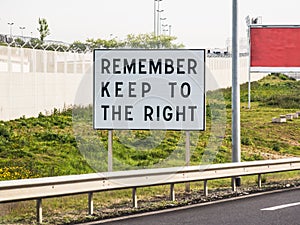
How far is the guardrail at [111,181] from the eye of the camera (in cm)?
1253

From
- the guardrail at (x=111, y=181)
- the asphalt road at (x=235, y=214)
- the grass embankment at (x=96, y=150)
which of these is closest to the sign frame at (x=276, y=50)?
the grass embankment at (x=96, y=150)

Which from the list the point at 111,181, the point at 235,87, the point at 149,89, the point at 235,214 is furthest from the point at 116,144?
the point at 235,214

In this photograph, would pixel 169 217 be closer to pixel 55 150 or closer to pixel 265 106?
pixel 55 150

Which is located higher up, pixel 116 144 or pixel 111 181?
pixel 116 144

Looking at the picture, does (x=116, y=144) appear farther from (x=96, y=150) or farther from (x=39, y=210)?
(x=39, y=210)

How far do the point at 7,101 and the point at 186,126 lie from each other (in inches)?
602

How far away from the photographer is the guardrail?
12531mm

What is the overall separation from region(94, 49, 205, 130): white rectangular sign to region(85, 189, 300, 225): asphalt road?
256 cm

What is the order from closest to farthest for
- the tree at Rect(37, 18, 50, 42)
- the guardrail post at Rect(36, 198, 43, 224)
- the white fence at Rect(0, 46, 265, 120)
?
the guardrail post at Rect(36, 198, 43, 224) < the white fence at Rect(0, 46, 265, 120) < the tree at Rect(37, 18, 50, 42)

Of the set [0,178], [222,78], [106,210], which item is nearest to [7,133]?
[0,178]

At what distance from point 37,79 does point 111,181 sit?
833 inches

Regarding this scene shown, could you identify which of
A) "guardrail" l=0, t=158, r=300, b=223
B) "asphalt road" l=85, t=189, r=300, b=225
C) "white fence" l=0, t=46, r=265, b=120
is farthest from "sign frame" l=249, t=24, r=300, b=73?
"asphalt road" l=85, t=189, r=300, b=225

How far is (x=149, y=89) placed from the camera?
1781 centimetres

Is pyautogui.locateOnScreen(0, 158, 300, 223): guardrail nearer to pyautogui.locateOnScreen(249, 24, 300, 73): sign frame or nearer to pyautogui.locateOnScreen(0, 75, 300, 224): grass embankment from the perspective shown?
pyautogui.locateOnScreen(0, 75, 300, 224): grass embankment
